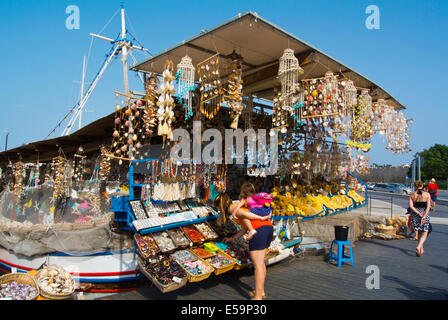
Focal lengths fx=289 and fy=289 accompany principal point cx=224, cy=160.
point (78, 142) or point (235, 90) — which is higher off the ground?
point (235, 90)

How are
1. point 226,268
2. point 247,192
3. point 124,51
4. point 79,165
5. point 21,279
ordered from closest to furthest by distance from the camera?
point 21,279 → point 247,192 → point 226,268 → point 79,165 → point 124,51

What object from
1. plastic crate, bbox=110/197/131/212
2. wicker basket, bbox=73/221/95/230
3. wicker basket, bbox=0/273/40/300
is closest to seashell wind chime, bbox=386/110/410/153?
plastic crate, bbox=110/197/131/212

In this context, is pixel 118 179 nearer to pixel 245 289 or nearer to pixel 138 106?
pixel 138 106

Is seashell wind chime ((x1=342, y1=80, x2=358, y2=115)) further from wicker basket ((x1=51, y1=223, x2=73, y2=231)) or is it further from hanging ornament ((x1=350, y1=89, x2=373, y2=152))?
wicker basket ((x1=51, y1=223, x2=73, y2=231))

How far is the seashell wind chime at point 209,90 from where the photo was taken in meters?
4.45

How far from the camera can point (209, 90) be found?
472 cm

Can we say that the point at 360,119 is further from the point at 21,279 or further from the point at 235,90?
the point at 21,279

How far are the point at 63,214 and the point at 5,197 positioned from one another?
2.03 m

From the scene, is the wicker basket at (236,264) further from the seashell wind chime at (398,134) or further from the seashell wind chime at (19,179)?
the seashell wind chime at (19,179)

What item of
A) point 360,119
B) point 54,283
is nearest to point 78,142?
point 54,283

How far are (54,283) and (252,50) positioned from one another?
4.13 meters

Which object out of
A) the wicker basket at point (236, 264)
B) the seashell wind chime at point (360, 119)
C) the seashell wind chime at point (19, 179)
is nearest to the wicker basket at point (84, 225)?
the wicker basket at point (236, 264)

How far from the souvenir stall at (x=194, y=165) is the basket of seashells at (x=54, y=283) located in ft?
2.68
